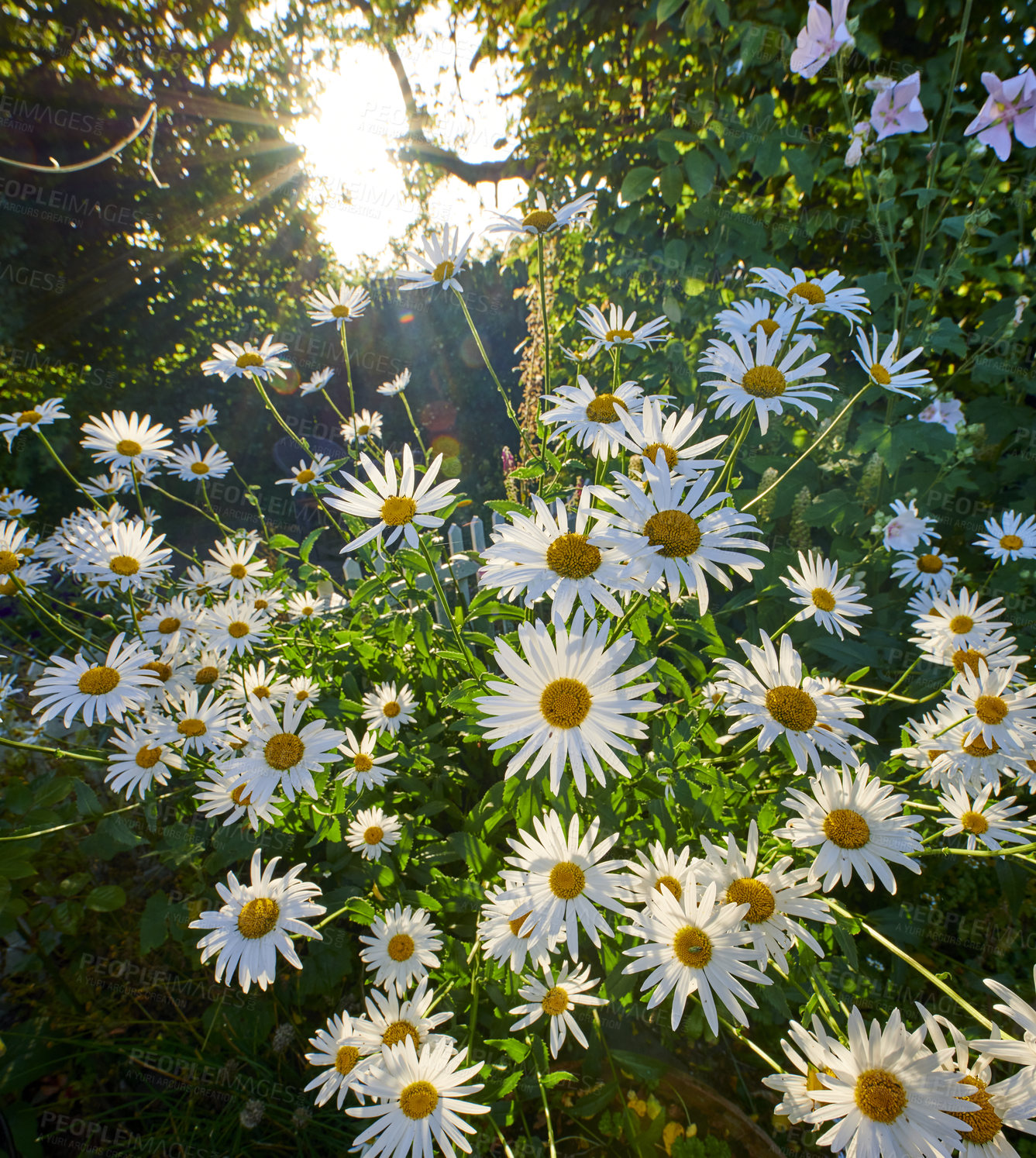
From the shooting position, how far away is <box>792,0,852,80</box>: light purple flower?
205cm

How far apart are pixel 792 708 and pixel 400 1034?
4.17 ft

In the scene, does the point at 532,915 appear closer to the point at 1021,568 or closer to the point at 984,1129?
the point at 984,1129

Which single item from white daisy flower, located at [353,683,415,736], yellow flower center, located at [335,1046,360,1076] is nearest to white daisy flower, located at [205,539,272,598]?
white daisy flower, located at [353,683,415,736]

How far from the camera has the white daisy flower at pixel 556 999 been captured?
1.43m

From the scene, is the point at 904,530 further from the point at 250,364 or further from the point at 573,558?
the point at 250,364

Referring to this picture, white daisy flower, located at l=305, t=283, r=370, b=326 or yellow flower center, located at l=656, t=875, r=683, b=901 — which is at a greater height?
white daisy flower, located at l=305, t=283, r=370, b=326

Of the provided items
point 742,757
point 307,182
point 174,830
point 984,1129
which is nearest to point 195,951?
point 174,830

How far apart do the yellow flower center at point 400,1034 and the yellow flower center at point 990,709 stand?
67.5 inches

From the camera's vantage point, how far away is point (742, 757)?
1.90m

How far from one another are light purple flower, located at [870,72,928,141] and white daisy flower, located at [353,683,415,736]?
2918 mm

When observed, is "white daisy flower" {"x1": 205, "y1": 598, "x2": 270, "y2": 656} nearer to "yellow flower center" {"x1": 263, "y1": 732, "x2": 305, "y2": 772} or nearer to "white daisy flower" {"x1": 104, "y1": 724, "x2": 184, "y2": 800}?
"white daisy flower" {"x1": 104, "y1": 724, "x2": 184, "y2": 800}

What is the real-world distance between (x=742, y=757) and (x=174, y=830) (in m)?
2.15

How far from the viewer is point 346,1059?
145 cm

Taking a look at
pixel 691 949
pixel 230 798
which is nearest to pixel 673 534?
pixel 691 949
